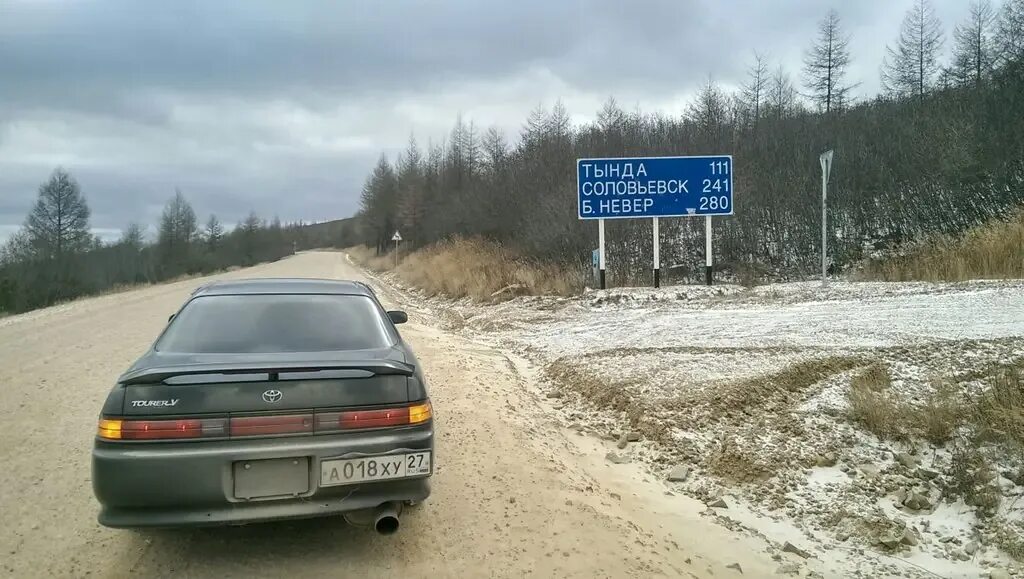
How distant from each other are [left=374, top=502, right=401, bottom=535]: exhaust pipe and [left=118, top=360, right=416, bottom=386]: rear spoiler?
72 cm

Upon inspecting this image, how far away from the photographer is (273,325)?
174 inches

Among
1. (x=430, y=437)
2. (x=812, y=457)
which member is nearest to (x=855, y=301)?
(x=812, y=457)

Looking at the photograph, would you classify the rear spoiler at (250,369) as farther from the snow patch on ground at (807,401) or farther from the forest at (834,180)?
the forest at (834,180)

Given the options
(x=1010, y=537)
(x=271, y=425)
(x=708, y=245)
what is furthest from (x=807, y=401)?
(x=708, y=245)

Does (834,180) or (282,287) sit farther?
(834,180)

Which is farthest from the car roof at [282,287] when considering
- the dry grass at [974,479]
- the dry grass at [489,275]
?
the dry grass at [489,275]

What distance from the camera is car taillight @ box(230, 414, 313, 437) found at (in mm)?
3395

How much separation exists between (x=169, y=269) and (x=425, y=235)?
23347mm

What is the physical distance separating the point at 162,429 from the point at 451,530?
1.80 m

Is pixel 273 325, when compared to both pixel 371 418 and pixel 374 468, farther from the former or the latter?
pixel 374 468

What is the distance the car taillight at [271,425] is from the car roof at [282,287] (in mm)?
1629

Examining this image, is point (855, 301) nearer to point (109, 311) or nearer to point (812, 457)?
point (812, 457)

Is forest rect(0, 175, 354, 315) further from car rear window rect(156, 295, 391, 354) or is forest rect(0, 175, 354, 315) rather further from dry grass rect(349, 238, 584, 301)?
car rear window rect(156, 295, 391, 354)

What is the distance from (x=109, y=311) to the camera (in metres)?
20.2
